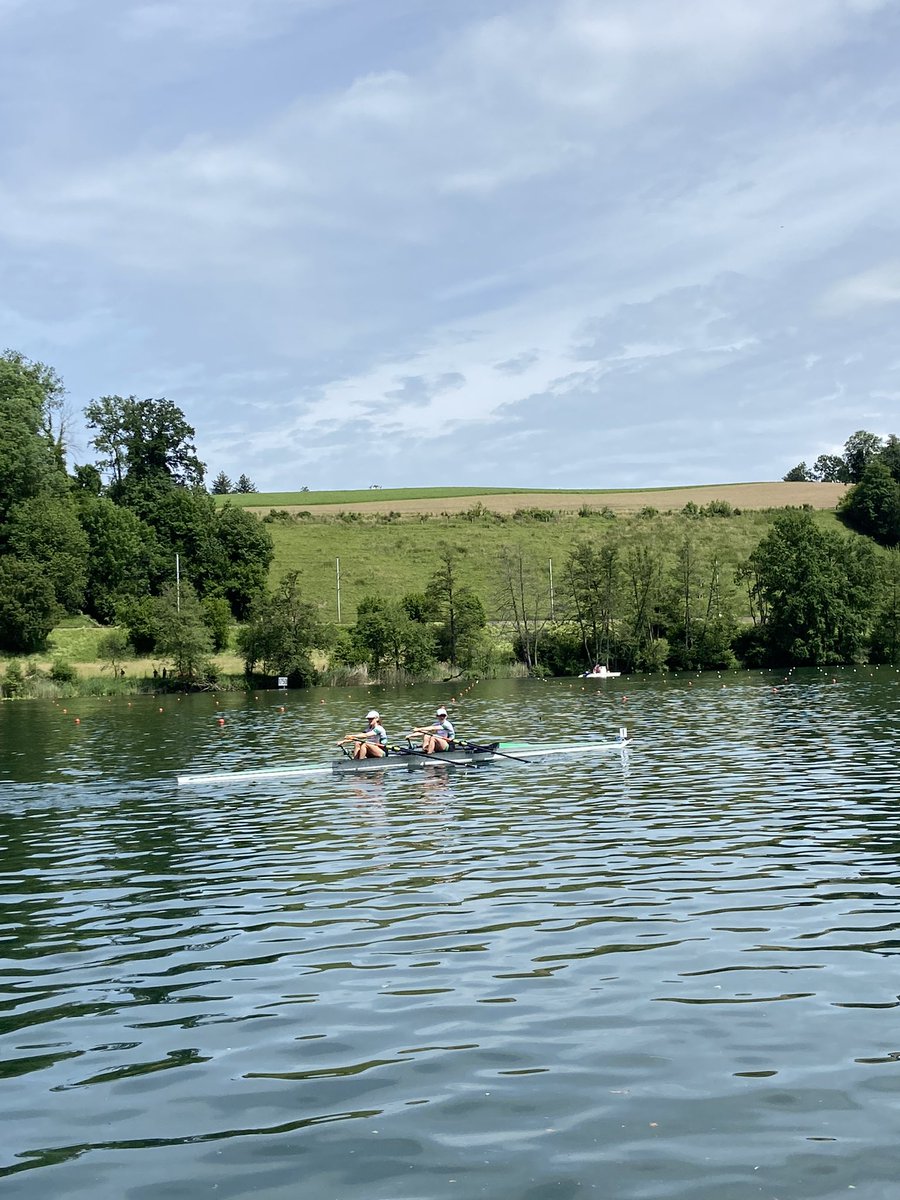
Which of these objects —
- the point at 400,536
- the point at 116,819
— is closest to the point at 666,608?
the point at 400,536

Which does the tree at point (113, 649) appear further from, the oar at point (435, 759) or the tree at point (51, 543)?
the oar at point (435, 759)

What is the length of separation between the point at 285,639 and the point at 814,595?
35.0 metres

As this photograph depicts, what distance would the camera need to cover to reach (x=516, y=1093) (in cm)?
818

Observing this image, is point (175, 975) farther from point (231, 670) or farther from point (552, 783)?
point (231, 670)

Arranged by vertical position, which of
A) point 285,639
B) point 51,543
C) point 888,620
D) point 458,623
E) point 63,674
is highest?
point 51,543

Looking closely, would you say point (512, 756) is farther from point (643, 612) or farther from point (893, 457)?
point (893, 457)

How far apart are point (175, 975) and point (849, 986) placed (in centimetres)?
613

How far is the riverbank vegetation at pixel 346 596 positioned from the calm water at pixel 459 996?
187 feet

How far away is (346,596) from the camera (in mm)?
98562

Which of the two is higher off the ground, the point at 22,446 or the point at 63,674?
the point at 22,446

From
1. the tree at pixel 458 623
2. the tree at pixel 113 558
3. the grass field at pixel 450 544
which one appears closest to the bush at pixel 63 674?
the tree at pixel 113 558

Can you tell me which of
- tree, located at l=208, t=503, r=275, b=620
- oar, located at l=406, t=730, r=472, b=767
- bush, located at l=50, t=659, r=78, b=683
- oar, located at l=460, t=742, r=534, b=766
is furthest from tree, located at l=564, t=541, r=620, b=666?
oar, located at l=406, t=730, r=472, b=767

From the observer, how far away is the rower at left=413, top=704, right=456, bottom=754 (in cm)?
2860

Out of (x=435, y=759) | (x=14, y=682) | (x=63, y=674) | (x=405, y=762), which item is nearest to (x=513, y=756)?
(x=435, y=759)
